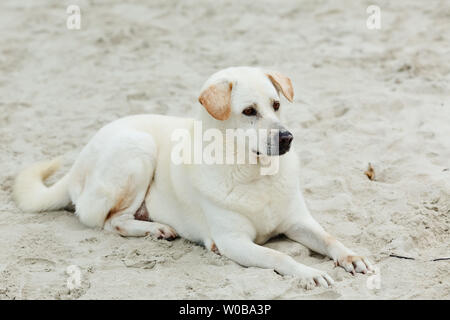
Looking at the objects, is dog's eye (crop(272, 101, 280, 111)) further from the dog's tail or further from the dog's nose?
the dog's tail

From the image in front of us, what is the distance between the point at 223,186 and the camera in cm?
343

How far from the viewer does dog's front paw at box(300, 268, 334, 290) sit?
3.04 m

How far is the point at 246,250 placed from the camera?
3.32m

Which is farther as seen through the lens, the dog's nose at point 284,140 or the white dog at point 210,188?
the white dog at point 210,188

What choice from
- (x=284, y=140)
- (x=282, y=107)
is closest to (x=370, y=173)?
(x=282, y=107)

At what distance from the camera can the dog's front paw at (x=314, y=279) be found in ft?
9.96

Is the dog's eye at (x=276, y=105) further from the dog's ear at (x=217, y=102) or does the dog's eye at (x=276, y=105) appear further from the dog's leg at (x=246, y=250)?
the dog's leg at (x=246, y=250)

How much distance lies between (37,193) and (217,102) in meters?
1.57

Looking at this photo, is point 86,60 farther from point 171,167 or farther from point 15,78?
point 171,167

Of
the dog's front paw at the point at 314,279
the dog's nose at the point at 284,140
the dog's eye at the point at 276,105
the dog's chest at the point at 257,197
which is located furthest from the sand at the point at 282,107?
the dog's eye at the point at 276,105

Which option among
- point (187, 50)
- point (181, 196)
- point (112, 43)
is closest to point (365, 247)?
point (181, 196)

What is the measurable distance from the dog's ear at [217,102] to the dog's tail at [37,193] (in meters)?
1.32

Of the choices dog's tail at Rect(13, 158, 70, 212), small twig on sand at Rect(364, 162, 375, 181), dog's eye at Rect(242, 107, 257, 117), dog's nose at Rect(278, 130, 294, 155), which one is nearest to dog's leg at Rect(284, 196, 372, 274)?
dog's nose at Rect(278, 130, 294, 155)

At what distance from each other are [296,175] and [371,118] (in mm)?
1771
